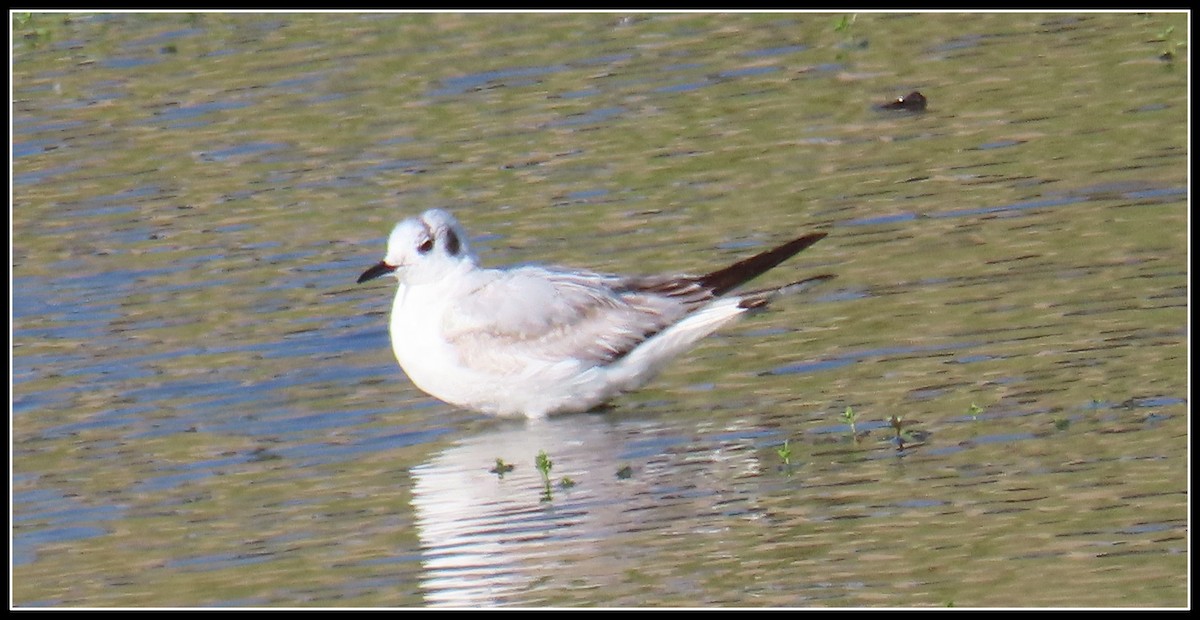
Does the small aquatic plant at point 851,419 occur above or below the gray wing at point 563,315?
below

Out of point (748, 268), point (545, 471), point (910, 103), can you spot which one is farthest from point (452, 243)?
point (910, 103)

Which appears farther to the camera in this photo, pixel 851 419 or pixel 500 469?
pixel 500 469

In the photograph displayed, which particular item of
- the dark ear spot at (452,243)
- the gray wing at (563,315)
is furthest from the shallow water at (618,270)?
the dark ear spot at (452,243)

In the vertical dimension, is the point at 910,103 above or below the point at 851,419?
above

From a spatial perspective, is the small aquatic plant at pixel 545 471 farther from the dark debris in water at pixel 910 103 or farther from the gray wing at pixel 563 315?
the dark debris in water at pixel 910 103

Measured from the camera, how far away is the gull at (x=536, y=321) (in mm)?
11617

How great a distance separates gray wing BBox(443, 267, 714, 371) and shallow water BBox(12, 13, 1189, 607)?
0.42 meters

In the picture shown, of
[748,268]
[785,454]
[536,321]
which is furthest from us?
[748,268]

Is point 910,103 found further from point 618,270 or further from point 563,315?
point 563,315

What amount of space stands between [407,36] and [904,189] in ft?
21.1

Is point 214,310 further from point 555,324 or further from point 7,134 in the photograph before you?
point 7,134

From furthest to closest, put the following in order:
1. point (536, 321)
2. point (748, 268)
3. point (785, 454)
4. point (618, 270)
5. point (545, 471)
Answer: point (618, 270)
point (748, 268)
point (536, 321)
point (545, 471)
point (785, 454)

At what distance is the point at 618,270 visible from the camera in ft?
45.1

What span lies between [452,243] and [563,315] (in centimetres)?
79
